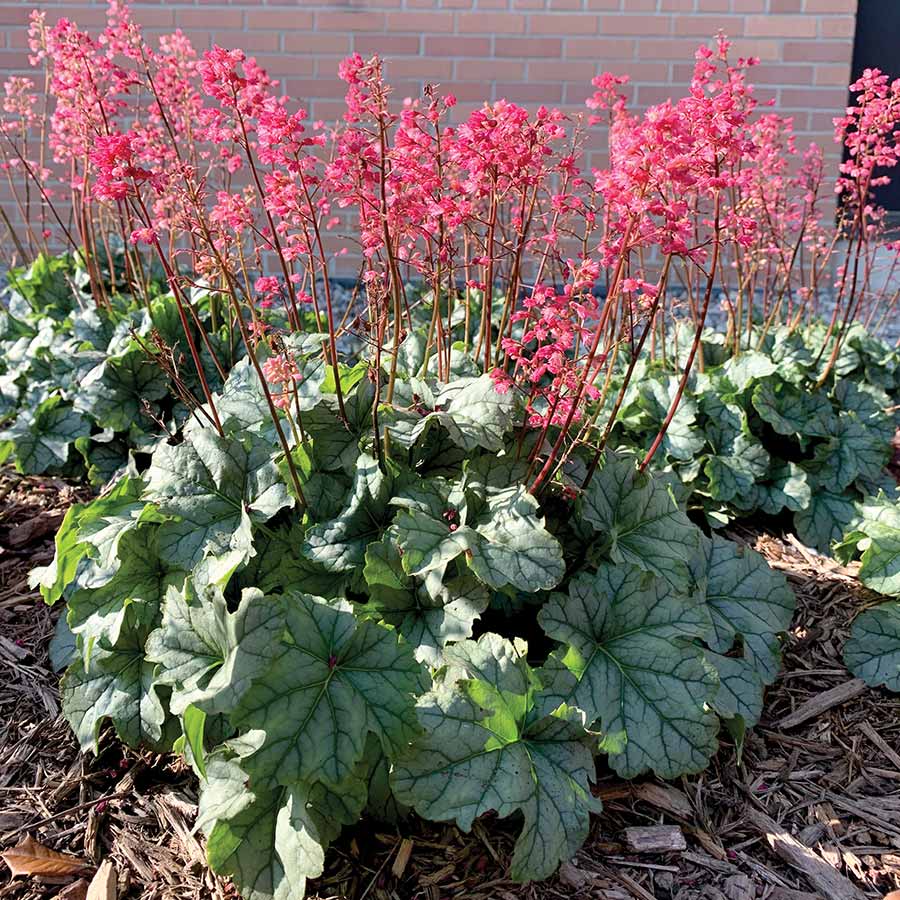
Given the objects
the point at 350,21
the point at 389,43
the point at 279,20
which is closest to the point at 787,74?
the point at 389,43

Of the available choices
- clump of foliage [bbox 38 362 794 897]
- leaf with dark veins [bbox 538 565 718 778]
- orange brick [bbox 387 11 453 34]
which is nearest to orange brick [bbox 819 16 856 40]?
orange brick [bbox 387 11 453 34]

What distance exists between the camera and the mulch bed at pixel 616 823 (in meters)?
1.78

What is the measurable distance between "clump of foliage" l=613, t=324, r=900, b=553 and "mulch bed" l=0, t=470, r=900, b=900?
2.20 ft

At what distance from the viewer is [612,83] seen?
256 cm

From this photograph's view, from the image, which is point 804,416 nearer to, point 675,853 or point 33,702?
point 675,853

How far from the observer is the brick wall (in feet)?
17.9

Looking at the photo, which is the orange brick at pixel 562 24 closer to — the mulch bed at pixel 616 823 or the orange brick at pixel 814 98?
the orange brick at pixel 814 98

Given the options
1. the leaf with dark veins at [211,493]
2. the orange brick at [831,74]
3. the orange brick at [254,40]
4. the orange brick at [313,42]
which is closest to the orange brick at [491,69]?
the orange brick at [313,42]

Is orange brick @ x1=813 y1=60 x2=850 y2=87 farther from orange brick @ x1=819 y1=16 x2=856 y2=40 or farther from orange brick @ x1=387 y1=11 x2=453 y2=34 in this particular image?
orange brick @ x1=387 y1=11 x2=453 y2=34

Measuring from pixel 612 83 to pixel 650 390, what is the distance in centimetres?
92

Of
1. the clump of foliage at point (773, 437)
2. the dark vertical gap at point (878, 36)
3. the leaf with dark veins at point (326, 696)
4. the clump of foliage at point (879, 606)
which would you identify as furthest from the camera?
the dark vertical gap at point (878, 36)

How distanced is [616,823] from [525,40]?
4713 mm

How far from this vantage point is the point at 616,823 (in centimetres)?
192

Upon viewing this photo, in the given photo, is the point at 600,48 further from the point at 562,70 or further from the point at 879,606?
the point at 879,606
